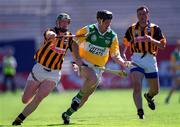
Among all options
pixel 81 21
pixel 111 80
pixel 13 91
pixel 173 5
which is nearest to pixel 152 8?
pixel 173 5

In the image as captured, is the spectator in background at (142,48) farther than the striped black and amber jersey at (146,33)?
No

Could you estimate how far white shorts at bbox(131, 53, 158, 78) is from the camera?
14.0m

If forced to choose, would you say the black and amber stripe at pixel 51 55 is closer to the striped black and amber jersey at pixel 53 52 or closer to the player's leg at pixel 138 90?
the striped black and amber jersey at pixel 53 52

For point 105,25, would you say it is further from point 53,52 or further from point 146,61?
point 146,61

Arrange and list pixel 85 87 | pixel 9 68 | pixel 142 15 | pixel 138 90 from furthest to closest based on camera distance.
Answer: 1. pixel 9 68
2. pixel 138 90
3. pixel 142 15
4. pixel 85 87

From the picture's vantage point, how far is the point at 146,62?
45.9 ft

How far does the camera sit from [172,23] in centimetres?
3822

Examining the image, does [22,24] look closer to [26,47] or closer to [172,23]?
[26,47]

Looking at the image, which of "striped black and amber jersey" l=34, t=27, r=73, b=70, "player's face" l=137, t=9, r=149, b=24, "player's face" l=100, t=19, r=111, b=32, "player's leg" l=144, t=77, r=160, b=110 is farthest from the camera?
"player's leg" l=144, t=77, r=160, b=110

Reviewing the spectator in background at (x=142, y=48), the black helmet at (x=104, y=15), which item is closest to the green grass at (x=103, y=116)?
the spectator in background at (x=142, y=48)

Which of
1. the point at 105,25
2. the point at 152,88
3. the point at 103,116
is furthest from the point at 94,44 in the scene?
the point at 103,116

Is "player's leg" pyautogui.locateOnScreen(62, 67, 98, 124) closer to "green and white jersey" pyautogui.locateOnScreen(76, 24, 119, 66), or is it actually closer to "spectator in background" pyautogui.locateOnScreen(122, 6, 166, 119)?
"green and white jersey" pyautogui.locateOnScreen(76, 24, 119, 66)

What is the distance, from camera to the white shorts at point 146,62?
14.0 m

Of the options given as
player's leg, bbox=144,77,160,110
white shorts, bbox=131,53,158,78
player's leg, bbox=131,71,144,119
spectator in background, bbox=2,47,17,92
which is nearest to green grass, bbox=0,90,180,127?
player's leg, bbox=131,71,144,119
